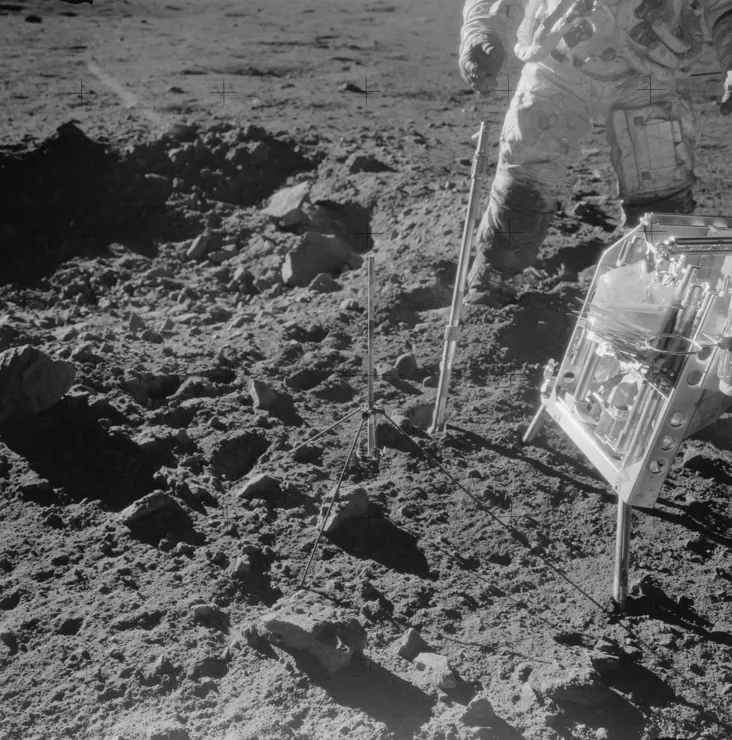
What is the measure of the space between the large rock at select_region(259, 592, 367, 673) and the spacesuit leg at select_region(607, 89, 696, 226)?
7.73 ft

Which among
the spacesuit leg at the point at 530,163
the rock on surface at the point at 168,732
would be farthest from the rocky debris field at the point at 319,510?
the spacesuit leg at the point at 530,163

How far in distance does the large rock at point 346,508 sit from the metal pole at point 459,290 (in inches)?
22.1

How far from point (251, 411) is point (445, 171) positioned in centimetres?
288

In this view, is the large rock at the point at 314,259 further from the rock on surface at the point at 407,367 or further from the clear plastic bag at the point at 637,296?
the clear plastic bag at the point at 637,296

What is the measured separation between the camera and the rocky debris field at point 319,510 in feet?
9.26

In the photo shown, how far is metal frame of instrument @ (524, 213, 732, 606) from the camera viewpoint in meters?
2.76

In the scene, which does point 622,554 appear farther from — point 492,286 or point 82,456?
point 82,456

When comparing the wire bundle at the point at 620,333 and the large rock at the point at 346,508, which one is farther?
the large rock at the point at 346,508

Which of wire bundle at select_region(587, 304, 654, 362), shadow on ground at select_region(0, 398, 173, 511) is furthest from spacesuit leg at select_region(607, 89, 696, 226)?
shadow on ground at select_region(0, 398, 173, 511)

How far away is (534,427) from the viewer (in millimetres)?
3920

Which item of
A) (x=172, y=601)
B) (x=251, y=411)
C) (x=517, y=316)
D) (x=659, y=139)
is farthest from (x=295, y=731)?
(x=659, y=139)

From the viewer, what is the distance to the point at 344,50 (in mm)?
10078

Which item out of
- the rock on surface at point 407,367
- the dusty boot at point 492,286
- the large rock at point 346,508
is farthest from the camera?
the dusty boot at point 492,286

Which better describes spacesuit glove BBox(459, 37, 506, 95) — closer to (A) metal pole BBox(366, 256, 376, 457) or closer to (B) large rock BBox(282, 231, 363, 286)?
(A) metal pole BBox(366, 256, 376, 457)
